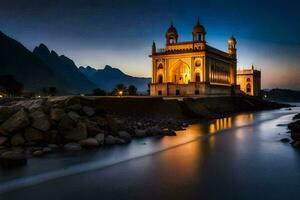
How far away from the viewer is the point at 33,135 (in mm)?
20641

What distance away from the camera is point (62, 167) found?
642 inches

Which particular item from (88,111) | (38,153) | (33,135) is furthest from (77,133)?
(88,111)

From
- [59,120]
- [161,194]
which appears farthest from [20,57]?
[161,194]

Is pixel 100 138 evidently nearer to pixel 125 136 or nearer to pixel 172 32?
pixel 125 136

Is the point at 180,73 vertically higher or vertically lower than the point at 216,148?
higher

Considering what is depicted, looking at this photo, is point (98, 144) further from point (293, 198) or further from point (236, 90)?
point (236, 90)

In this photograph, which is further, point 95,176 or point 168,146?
point 168,146

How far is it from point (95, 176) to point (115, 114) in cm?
2099

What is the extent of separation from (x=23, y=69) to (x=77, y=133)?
17655cm

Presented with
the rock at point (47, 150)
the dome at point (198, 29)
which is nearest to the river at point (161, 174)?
the rock at point (47, 150)

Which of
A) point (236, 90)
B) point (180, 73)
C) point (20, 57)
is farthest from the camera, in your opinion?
point (20, 57)

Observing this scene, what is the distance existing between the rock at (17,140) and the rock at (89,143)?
3579 mm

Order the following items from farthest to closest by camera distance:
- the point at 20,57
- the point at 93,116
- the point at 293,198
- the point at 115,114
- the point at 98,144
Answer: the point at 20,57
the point at 115,114
the point at 93,116
the point at 98,144
the point at 293,198

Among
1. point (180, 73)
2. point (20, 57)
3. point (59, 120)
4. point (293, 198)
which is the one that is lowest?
point (293, 198)
